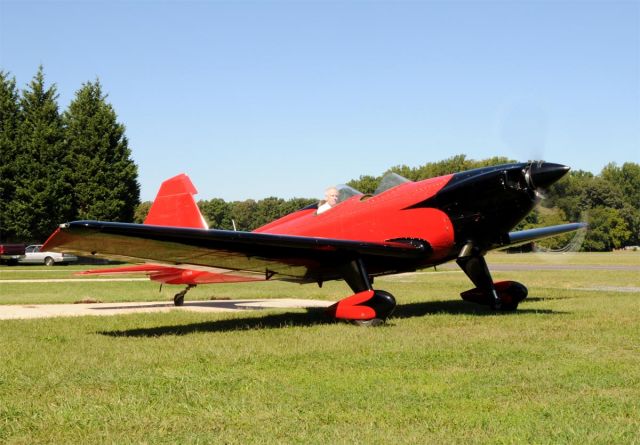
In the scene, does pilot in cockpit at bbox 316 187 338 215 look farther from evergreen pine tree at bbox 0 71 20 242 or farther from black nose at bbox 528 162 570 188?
evergreen pine tree at bbox 0 71 20 242

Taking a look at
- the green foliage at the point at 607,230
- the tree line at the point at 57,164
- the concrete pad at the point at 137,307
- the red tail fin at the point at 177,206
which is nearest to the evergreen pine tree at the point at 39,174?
the tree line at the point at 57,164

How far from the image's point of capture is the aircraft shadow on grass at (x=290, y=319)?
10.2 meters

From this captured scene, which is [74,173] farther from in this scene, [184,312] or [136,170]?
[184,312]

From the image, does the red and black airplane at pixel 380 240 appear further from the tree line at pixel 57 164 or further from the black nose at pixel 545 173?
the tree line at pixel 57 164

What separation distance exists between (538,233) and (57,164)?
143 feet

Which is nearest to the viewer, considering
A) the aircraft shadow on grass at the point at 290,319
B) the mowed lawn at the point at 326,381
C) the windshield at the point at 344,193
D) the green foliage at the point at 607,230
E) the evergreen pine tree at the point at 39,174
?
the mowed lawn at the point at 326,381

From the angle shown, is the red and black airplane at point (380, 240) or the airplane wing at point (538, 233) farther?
the airplane wing at point (538, 233)

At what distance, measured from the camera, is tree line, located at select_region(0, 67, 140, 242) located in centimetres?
5009

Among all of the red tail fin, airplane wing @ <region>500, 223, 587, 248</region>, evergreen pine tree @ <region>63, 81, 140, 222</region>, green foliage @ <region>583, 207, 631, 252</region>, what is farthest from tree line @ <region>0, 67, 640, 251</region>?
the red tail fin

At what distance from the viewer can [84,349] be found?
327 inches

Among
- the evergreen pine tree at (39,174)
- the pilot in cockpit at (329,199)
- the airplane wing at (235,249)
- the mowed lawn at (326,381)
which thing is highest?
the evergreen pine tree at (39,174)

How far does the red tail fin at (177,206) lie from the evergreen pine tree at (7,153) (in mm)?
41232

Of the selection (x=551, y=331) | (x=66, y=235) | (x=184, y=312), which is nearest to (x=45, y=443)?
(x=66, y=235)

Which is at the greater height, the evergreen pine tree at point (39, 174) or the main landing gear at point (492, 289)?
the evergreen pine tree at point (39, 174)
